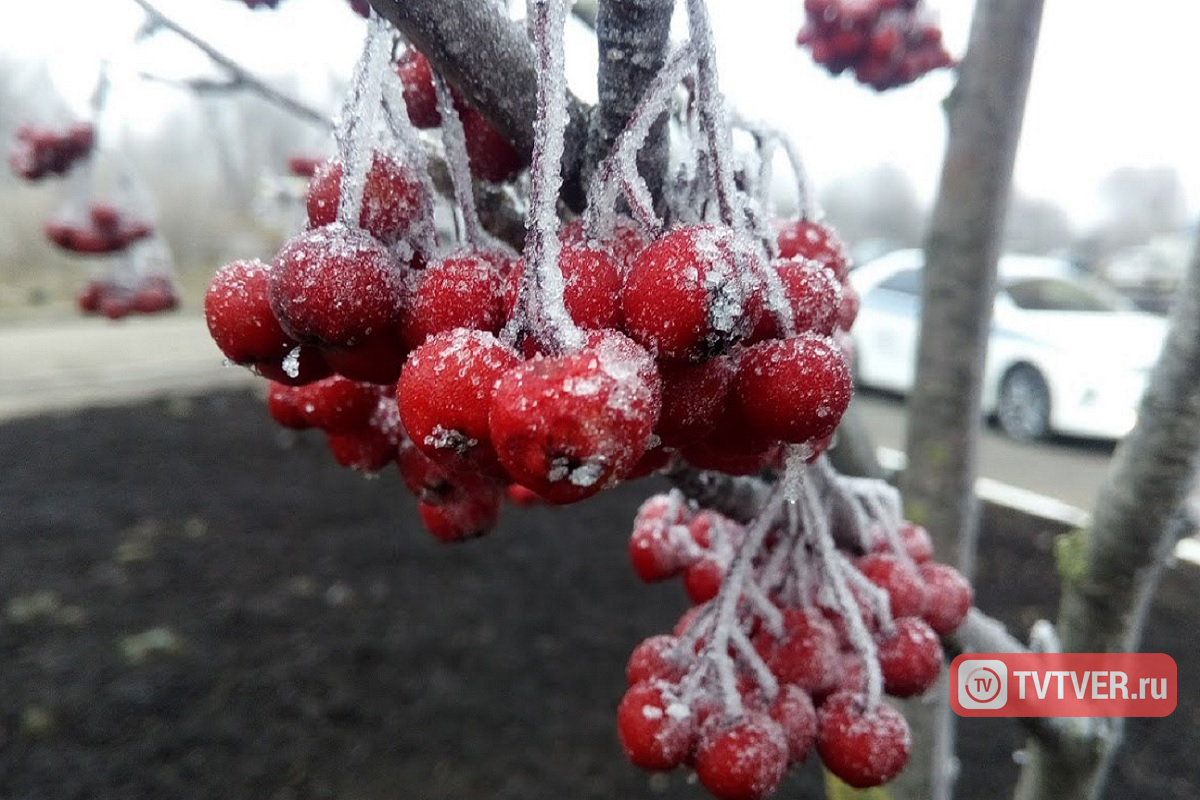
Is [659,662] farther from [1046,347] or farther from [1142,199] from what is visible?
[1142,199]

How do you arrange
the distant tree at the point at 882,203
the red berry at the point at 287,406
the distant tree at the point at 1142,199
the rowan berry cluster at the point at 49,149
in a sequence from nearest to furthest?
the red berry at the point at 287,406, the rowan berry cluster at the point at 49,149, the distant tree at the point at 882,203, the distant tree at the point at 1142,199

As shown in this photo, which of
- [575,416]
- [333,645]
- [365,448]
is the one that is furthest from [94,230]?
[575,416]

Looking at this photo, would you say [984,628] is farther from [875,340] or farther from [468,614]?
[875,340]

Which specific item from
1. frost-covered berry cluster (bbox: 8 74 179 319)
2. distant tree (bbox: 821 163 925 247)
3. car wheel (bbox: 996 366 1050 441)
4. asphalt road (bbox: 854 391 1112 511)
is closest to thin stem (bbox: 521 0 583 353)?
frost-covered berry cluster (bbox: 8 74 179 319)

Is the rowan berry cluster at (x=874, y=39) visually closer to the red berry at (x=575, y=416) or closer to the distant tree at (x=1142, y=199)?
the red berry at (x=575, y=416)

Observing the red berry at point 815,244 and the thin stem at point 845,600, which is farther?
the thin stem at point 845,600

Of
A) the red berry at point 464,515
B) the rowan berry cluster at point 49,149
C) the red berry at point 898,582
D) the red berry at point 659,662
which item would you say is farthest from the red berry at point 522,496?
the rowan berry cluster at point 49,149

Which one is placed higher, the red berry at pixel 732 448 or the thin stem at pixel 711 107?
the thin stem at pixel 711 107

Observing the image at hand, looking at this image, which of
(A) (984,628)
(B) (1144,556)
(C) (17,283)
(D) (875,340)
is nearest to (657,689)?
(A) (984,628)
